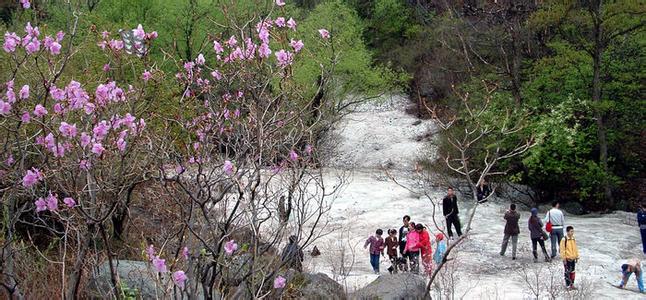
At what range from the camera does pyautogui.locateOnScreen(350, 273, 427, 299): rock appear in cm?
1045

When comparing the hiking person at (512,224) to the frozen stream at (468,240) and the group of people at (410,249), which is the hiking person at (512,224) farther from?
the group of people at (410,249)

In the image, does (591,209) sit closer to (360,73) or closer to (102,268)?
(360,73)

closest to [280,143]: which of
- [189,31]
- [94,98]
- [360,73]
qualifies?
[94,98]

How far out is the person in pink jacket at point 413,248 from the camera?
1227 cm

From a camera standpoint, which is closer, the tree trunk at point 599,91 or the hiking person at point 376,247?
the hiking person at point 376,247

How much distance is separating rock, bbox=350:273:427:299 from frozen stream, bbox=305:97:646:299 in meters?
0.45

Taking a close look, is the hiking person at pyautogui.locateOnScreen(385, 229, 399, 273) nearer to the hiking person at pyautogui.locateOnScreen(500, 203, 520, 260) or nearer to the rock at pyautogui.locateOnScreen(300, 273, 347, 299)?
the rock at pyautogui.locateOnScreen(300, 273, 347, 299)

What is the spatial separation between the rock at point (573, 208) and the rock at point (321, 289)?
12682 millimetres

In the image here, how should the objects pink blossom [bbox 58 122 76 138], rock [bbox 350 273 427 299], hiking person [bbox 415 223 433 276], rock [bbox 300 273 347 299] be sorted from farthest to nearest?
hiking person [bbox 415 223 433 276] → rock [bbox 350 273 427 299] → rock [bbox 300 273 347 299] → pink blossom [bbox 58 122 76 138]

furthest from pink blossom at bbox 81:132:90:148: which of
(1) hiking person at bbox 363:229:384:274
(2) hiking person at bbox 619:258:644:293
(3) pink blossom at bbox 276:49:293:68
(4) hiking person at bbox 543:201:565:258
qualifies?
(4) hiking person at bbox 543:201:565:258

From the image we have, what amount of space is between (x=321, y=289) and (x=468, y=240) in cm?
711

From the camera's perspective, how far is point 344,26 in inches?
1302

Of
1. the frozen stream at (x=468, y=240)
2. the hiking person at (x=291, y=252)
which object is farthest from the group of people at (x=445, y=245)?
the hiking person at (x=291, y=252)

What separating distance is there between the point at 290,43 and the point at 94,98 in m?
2.33
